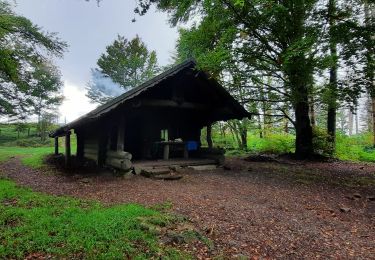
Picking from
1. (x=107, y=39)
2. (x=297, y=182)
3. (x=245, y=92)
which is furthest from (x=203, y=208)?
(x=107, y=39)

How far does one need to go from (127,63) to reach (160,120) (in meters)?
25.0

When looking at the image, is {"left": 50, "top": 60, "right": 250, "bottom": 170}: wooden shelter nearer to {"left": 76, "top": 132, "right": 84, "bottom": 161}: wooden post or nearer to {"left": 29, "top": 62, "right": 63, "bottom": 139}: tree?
{"left": 76, "top": 132, "right": 84, "bottom": 161}: wooden post

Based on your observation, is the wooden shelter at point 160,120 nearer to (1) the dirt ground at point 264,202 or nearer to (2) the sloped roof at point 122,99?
(2) the sloped roof at point 122,99

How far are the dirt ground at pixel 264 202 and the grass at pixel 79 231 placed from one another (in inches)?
33.0

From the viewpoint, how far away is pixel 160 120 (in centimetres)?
1589

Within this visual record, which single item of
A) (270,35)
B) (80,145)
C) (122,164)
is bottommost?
(122,164)

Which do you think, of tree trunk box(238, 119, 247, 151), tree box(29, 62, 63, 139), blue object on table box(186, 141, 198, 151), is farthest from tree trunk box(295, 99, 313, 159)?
tree box(29, 62, 63, 139)

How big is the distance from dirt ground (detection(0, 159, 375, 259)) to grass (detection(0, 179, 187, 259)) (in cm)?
84

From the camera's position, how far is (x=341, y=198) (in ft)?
29.4

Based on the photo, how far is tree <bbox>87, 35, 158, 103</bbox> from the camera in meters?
→ 39.0

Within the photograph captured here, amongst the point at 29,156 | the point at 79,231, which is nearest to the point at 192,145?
the point at 79,231

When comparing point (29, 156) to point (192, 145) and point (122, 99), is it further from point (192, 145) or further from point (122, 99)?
point (122, 99)

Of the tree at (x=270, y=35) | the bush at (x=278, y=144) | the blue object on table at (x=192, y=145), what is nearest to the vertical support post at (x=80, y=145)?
the blue object on table at (x=192, y=145)

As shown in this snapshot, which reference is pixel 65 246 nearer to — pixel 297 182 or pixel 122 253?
pixel 122 253
